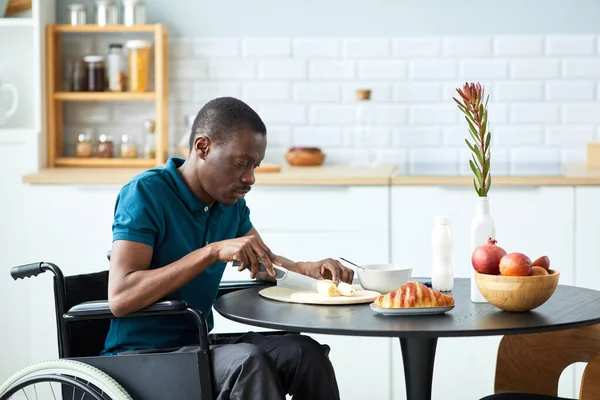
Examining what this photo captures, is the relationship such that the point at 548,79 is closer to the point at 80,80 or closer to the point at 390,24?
the point at 390,24

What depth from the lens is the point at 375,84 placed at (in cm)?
478

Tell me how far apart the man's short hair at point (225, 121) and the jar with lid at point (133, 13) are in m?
2.27

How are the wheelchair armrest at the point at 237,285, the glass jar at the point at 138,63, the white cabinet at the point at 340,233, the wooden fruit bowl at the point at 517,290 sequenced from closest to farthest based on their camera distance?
1. the wooden fruit bowl at the point at 517,290
2. the wheelchair armrest at the point at 237,285
3. the white cabinet at the point at 340,233
4. the glass jar at the point at 138,63

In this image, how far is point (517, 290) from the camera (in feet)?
7.28

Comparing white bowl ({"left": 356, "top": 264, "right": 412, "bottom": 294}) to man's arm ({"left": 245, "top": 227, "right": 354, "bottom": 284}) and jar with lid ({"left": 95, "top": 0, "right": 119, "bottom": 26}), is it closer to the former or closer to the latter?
man's arm ({"left": 245, "top": 227, "right": 354, "bottom": 284})

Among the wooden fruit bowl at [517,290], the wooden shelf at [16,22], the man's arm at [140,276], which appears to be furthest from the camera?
the wooden shelf at [16,22]

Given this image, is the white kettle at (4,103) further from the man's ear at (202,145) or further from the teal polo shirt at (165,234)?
the man's ear at (202,145)

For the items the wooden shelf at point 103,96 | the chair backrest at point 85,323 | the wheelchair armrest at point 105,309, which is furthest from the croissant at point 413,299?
the wooden shelf at point 103,96

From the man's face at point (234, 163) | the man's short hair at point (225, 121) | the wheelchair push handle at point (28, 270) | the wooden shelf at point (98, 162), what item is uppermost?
the man's short hair at point (225, 121)

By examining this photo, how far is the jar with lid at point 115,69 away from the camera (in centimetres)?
471

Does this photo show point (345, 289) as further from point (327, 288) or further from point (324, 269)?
point (324, 269)

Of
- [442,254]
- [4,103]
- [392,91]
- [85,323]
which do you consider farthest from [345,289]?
[4,103]

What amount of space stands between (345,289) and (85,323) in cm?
70

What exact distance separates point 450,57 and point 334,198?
109cm
